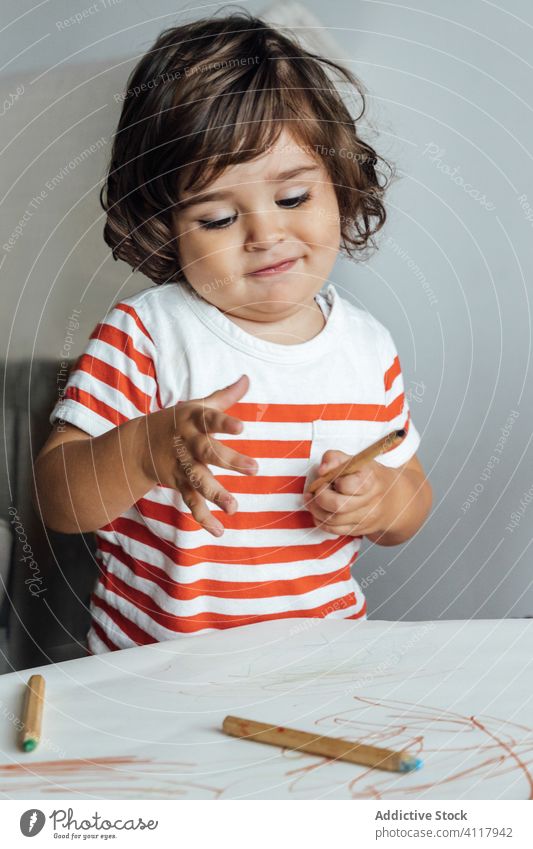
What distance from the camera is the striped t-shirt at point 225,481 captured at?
549mm

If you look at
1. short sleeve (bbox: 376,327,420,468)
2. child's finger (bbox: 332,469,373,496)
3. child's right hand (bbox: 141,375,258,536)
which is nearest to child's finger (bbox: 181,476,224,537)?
child's right hand (bbox: 141,375,258,536)

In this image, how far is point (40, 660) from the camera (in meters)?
0.65

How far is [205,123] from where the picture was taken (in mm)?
506

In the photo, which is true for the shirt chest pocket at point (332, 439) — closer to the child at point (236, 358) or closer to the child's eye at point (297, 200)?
the child at point (236, 358)

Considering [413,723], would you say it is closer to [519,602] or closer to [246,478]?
[246,478]

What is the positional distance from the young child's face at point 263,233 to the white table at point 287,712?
196 mm

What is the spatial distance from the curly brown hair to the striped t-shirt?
5cm

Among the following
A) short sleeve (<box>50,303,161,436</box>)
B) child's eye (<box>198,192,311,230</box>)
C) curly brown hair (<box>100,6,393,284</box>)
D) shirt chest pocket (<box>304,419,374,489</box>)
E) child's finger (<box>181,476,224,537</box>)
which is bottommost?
child's finger (<box>181,476,224,537</box>)

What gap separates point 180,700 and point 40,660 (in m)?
0.32

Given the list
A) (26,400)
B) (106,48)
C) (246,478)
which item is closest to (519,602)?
(246,478)

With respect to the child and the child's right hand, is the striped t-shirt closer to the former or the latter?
the child

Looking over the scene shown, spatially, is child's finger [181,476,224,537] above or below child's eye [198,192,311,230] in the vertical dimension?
below

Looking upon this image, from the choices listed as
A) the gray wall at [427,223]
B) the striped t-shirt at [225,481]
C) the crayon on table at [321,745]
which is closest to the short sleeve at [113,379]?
the striped t-shirt at [225,481]

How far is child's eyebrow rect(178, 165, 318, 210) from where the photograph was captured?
1.66 ft
